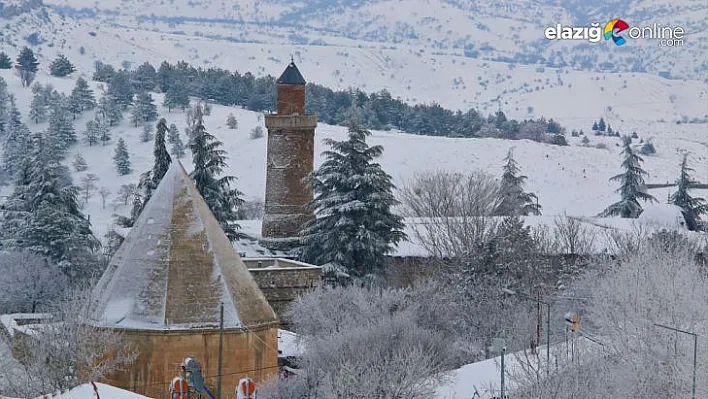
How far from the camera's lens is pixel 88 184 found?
11306cm

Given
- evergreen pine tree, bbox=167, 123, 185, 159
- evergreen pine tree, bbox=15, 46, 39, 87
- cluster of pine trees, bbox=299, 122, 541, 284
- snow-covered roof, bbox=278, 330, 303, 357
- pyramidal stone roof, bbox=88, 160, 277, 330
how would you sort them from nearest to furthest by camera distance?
pyramidal stone roof, bbox=88, 160, 277, 330, snow-covered roof, bbox=278, 330, 303, 357, cluster of pine trees, bbox=299, 122, 541, 284, evergreen pine tree, bbox=167, 123, 185, 159, evergreen pine tree, bbox=15, 46, 39, 87

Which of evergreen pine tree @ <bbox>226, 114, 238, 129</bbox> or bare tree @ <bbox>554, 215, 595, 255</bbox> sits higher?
evergreen pine tree @ <bbox>226, 114, 238, 129</bbox>

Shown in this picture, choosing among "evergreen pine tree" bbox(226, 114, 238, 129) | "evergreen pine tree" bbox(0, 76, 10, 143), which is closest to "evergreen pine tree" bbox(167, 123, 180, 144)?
"evergreen pine tree" bbox(226, 114, 238, 129)

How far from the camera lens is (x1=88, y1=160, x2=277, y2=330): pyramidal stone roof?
32.4 metres

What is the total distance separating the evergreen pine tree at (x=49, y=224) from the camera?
172 ft

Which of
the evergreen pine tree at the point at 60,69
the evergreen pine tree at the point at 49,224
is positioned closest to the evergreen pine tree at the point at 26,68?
the evergreen pine tree at the point at 60,69

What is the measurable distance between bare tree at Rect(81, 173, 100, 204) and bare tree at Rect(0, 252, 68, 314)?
60.2m

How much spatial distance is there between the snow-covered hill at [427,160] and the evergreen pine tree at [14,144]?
2033 millimetres

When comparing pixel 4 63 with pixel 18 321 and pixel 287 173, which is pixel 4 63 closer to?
pixel 287 173

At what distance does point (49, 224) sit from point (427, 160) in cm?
6692

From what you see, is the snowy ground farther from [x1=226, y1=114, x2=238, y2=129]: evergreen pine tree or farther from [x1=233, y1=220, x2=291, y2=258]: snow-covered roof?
[x1=226, y1=114, x2=238, y2=129]: evergreen pine tree

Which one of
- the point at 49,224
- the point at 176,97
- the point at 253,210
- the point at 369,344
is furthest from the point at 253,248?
the point at 176,97

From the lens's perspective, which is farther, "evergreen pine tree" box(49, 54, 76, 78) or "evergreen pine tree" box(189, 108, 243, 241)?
"evergreen pine tree" box(49, 54, 76, 78)

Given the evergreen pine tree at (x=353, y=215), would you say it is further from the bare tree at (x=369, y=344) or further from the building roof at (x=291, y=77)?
the building roof at (x=291, y=77)
